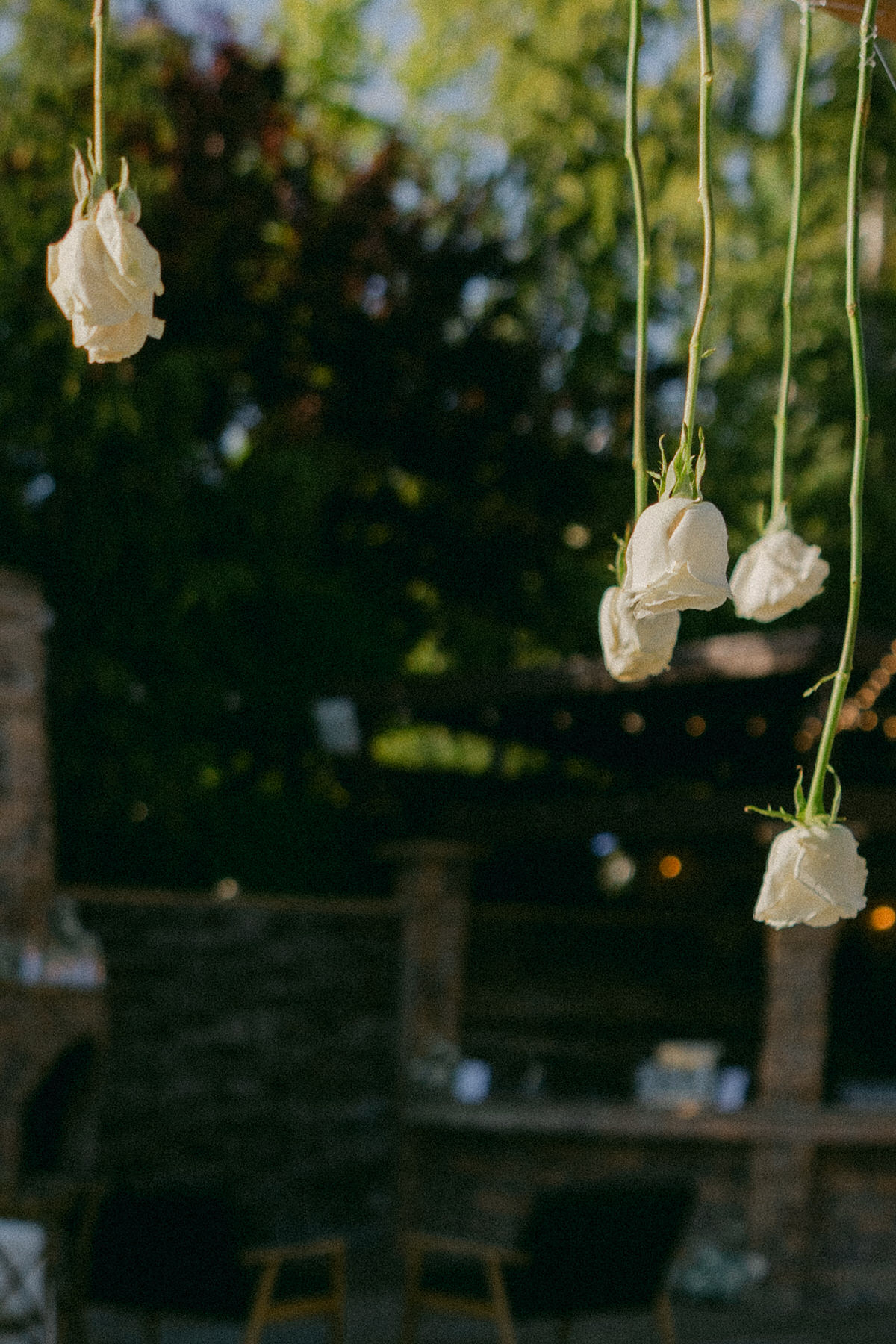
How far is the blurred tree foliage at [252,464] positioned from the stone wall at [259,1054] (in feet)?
2.05

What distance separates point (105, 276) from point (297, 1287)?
527 cm

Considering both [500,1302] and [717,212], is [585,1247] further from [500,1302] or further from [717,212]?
[717,212]

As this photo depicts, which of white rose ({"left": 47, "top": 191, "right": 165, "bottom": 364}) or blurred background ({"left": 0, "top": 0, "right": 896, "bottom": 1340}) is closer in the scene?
white rose ({"left": 47, "top": 191, "right": 165, "bottom": 364})

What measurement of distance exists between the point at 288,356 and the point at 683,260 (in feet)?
13.4

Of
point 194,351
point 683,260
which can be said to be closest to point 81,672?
point 194,351

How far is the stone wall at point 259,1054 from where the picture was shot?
795 cm

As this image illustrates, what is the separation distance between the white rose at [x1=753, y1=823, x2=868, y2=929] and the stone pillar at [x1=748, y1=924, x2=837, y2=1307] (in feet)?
22.1

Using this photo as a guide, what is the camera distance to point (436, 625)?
11516 mm

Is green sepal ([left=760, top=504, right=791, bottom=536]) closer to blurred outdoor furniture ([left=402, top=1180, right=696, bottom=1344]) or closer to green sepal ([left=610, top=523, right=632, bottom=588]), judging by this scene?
green sepal ([left=610, top=523, right=632, bottom=588])

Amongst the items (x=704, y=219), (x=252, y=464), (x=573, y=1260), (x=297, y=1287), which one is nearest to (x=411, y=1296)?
(x=297, y=1287)

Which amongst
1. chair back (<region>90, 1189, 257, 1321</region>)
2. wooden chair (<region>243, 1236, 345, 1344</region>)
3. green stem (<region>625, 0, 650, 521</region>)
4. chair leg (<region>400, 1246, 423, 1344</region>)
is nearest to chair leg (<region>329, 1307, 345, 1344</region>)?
wooden chair (<region>243, 1236, 345, 1344</region>)

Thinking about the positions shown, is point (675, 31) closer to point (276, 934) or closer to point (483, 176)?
point (483, 176)

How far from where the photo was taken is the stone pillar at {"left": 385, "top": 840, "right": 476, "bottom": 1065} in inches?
354

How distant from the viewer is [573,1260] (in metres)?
5.97
